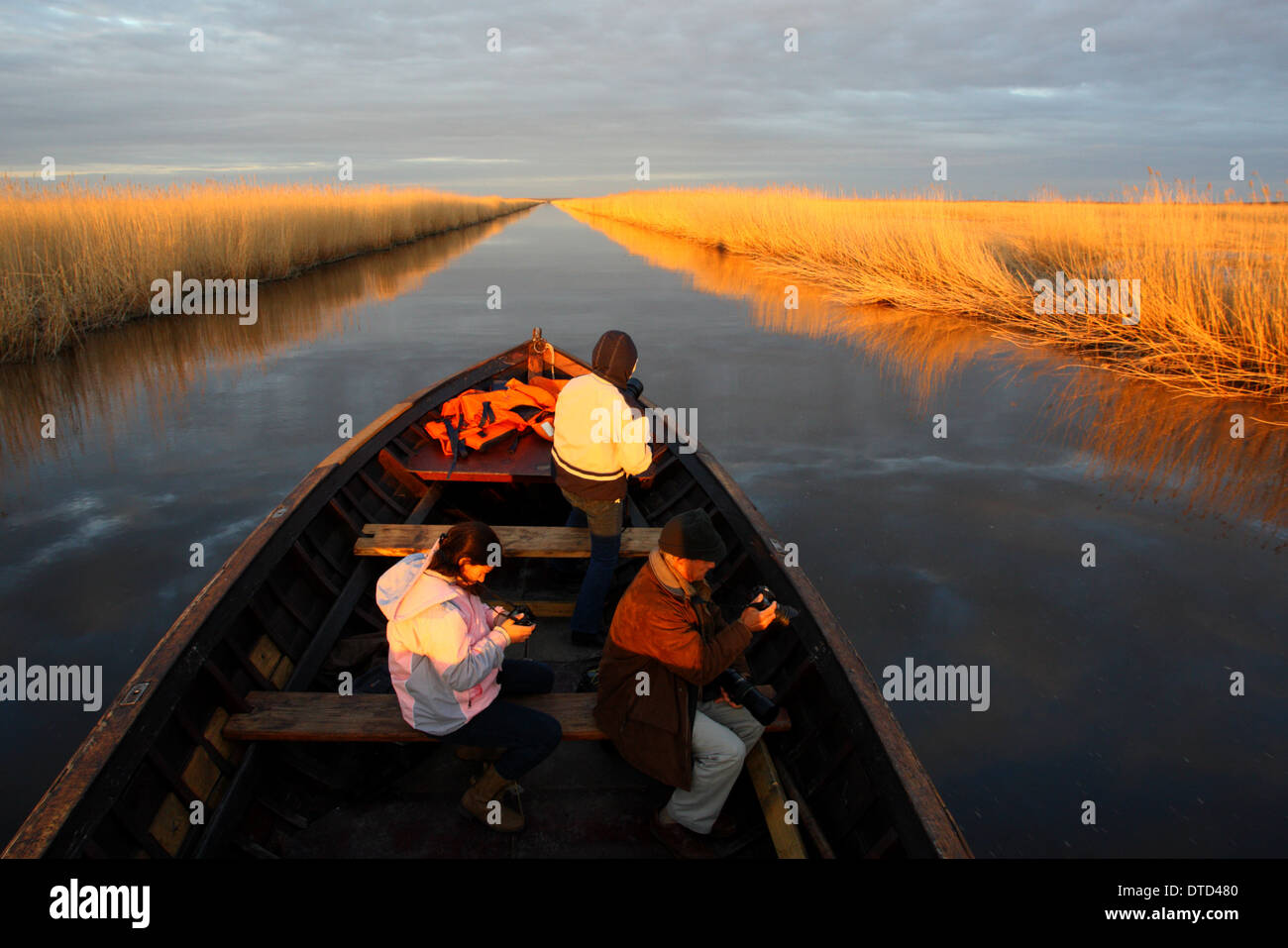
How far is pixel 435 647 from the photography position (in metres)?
2.97

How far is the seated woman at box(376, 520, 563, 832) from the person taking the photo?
2943mm

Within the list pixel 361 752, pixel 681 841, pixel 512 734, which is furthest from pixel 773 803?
pixel 361 752

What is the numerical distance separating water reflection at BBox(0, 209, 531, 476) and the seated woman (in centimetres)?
842

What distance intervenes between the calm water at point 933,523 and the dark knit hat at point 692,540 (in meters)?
2.49

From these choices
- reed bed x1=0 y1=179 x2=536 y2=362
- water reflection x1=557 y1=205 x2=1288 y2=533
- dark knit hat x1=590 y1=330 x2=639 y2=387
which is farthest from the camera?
reed bed x1=0 y1=179 x2=536 y2=362

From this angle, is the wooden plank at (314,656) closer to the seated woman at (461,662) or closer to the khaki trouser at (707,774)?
the seated woman at (461,662)

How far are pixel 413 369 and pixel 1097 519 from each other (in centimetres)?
Result: 1155

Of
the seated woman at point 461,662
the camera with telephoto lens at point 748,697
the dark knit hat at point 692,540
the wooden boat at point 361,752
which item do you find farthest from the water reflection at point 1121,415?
the seated woman at point 461,662

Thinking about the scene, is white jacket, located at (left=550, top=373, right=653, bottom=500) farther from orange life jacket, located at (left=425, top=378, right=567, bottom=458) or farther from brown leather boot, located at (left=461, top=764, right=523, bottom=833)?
orange life jacket, located at (left=425, top=378, right=567, bottom=458)

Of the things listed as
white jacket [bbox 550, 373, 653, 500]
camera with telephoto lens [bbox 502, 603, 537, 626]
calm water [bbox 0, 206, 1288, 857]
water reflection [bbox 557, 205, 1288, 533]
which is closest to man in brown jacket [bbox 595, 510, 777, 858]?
camera with telephoto lens [bbox 502, 603, 537, 626]

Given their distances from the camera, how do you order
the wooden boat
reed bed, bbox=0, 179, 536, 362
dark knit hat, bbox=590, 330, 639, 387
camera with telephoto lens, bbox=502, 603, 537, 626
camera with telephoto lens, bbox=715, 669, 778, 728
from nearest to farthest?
1. the wooden boat
2. camera with telephoto lens, bbox=502, 603, 537, 626
3. camera with telephoto lens, bbox=715, 669, 778, 728
4. dark knit hat, bbox=590, 330, 639, 387
5. reed bed, bbox=0, 179, 536, 362

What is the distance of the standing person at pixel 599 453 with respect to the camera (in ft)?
14.6
